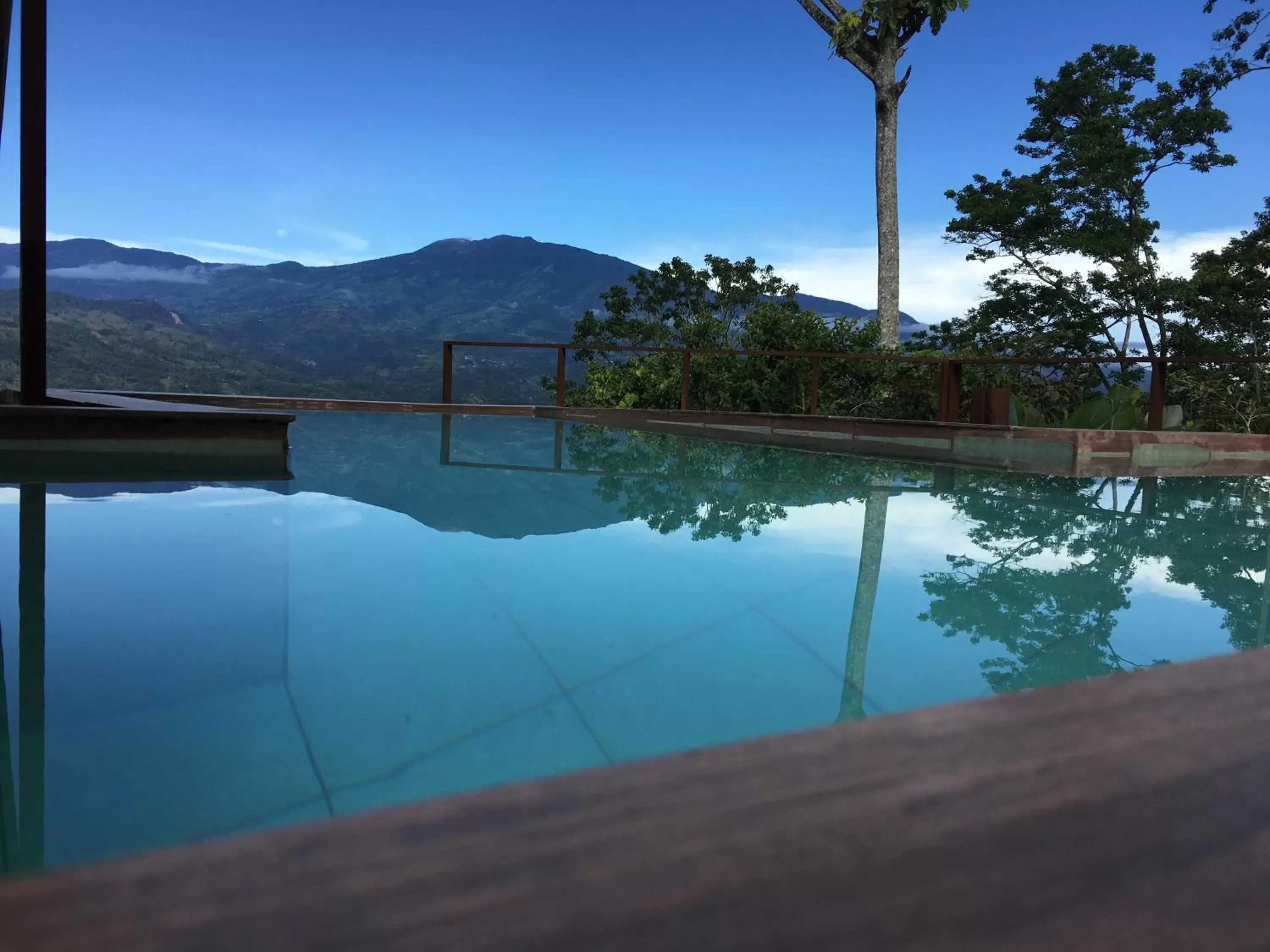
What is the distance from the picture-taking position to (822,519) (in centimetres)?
308

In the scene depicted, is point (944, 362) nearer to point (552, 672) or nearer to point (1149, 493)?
point (1149, 493)

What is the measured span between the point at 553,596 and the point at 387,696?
0.67 metres

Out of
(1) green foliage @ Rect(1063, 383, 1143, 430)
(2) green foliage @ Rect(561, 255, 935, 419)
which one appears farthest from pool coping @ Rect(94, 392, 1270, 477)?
(2) green foliage @ Rect(561, 255, 935, 419)

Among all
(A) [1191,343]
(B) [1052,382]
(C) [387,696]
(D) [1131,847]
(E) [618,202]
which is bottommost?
(C) [387,696]

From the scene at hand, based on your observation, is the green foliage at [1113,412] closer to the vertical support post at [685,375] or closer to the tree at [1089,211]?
the vertical support post at [685,375]

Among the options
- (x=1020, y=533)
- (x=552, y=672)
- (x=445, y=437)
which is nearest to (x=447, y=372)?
(x=445, y=437)

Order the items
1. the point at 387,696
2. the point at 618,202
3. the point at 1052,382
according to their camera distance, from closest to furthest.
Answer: the point at 387,696
the point at 1052,382
the point at 618,202

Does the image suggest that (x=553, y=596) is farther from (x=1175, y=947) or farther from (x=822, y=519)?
(x=1175, y=947)

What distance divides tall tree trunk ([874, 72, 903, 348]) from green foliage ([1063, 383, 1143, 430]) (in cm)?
285

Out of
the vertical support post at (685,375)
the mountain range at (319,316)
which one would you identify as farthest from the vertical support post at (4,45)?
the mountain range at (319,316)

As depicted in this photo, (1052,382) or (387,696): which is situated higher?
(1052,382)

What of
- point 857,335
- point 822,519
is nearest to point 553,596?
point 822,519

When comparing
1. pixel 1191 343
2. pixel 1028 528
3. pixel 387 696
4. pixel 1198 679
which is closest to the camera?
pixel 1198 679

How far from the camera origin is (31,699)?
1.28m
